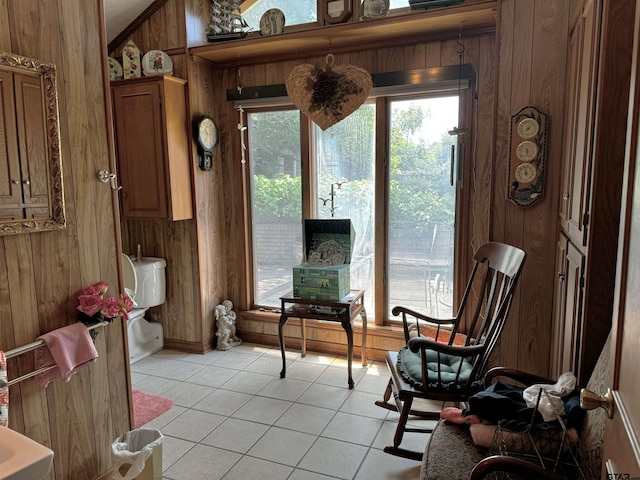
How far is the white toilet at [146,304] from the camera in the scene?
345 cm

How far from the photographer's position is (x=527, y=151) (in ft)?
7.65

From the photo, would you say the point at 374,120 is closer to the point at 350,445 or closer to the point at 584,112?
the point at 584,112

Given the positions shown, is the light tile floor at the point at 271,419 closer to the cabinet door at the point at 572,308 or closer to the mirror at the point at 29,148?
the cabinet door at the point at 572,308

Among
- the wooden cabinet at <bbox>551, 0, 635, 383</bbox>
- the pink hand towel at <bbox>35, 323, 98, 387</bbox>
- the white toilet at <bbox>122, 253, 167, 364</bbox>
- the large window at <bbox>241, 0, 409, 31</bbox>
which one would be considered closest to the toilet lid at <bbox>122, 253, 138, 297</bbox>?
the white toilet at <bbox>122, 253, 167, 364</bbox>

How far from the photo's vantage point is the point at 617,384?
2.65ft

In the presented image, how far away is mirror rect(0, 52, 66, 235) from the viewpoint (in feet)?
5.07

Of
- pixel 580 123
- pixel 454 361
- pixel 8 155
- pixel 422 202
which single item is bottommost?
pixel 454 361

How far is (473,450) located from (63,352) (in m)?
1.54

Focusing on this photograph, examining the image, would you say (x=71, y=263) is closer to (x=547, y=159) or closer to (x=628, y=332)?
(x=628, y=332)

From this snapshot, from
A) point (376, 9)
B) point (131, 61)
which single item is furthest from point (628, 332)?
point (131, 61)

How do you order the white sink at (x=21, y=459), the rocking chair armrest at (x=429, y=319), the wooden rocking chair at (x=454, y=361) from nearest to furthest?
the white sink at (x=21, y=459) → the wooden rocking chair at (x=454, y=361) → the rocking chair armrest at (x=429, y=319)

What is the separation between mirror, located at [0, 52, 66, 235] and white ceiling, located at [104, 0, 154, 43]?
185 cm

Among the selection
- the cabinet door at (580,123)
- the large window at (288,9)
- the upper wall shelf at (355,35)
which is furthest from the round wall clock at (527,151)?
the large window at (288,9)

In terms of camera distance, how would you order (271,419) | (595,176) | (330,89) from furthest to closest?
(330,89) < (271,419) < (595,176)
